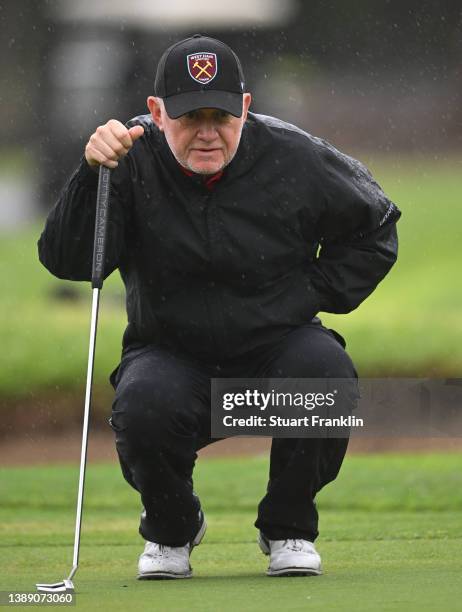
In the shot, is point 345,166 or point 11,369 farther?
point 11,369

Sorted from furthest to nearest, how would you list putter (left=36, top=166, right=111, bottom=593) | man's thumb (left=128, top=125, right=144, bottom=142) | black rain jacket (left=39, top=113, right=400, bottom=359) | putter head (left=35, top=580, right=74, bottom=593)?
black rain jacket (left=39, top=113, right=400, bottom=359)
man's thumb (left=128, top=125, right=144, bottom=142)
putter (left=36, top=166, right=111, bottom=593)
putter head (left=35, top=580, right=74, bottom=593)

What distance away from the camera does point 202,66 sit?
4102 mm

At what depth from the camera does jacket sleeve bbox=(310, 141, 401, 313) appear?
13.8 feet

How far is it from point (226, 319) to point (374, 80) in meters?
18.0

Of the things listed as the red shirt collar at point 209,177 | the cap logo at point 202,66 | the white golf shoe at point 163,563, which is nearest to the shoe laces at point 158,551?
the white golf shoe at point 163,563

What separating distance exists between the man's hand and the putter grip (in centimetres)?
3

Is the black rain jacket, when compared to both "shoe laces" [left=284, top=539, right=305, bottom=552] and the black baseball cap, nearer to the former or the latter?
the black baseball cap

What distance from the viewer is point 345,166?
4.26 m

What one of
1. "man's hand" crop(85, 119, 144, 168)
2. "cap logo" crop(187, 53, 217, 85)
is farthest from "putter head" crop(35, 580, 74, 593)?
"cap logo" crop(187, 53, 217, 85)

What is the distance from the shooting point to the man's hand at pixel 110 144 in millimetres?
3963

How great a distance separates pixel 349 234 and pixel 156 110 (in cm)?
62

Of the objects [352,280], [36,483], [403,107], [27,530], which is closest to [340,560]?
[352,280]

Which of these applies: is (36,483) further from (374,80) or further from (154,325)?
(374,80)

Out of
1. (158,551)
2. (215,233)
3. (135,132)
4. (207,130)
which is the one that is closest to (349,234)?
(215,233)
